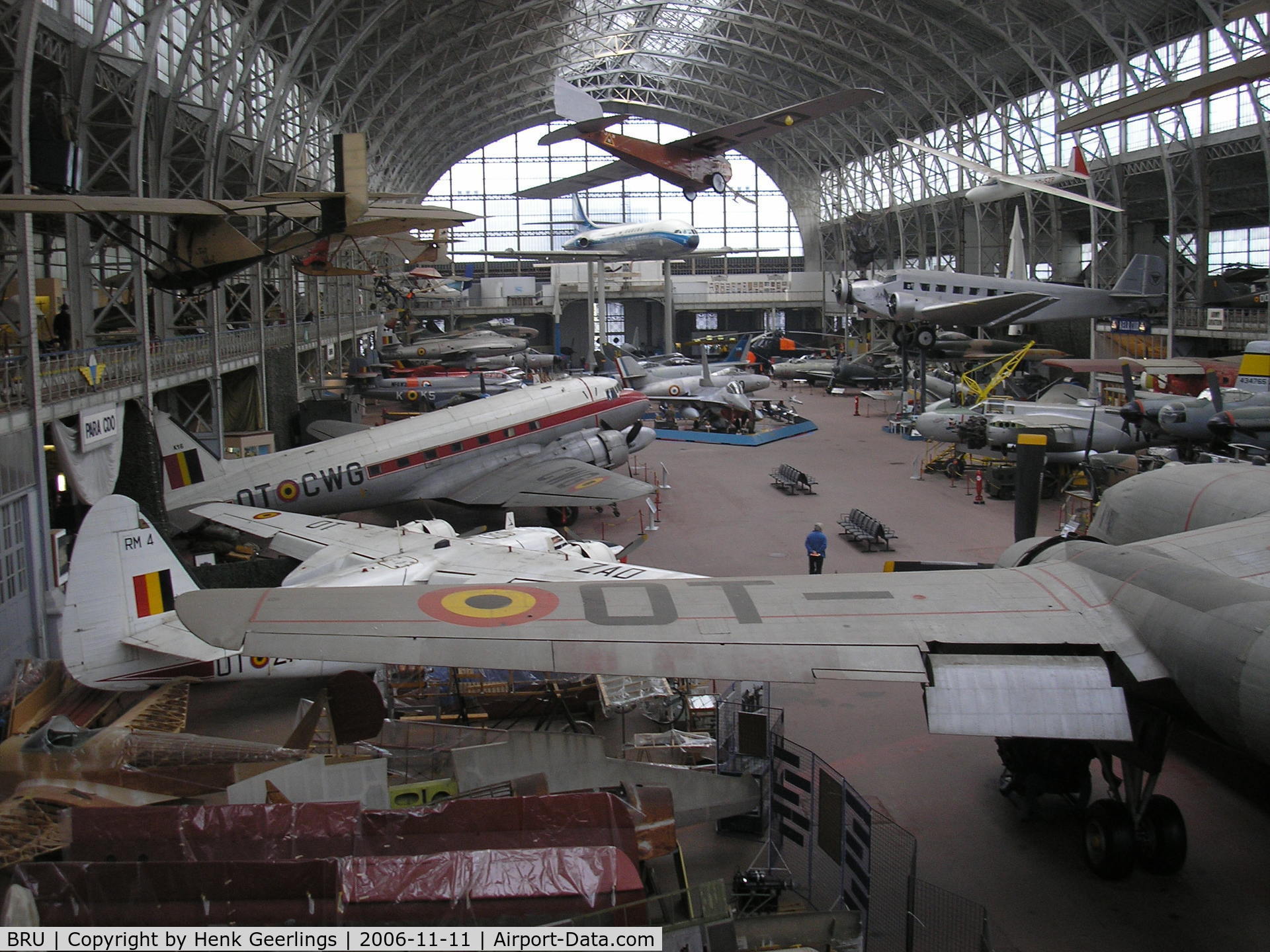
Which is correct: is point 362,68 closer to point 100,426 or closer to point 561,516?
point 561,516

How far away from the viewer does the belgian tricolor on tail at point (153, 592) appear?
39.2 feet

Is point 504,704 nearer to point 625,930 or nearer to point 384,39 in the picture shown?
point 625,930

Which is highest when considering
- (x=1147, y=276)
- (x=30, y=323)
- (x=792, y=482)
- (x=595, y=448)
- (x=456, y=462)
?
(x=1147, y=276)

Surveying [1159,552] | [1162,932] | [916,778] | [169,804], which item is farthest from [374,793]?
[1159,552]

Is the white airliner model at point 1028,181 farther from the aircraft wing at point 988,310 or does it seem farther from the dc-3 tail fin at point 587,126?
the dc-3 tail fin at point 587,126

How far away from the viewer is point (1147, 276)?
39.5 meters

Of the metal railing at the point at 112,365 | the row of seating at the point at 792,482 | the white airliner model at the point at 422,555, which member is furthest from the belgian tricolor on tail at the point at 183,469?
the row of seating at the point at 792,482

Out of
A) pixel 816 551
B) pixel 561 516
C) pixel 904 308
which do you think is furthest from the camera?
pixel 904 308

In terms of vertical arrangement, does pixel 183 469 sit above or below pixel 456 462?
above

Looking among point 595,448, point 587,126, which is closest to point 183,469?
point 595,448

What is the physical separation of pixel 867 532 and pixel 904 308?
1913cm

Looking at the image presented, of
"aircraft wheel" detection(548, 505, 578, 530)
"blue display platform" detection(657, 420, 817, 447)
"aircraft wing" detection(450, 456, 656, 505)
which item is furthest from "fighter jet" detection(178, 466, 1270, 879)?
"blue display platform" detection(657, 420, 817, 447)

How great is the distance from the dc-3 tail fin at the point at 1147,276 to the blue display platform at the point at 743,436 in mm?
14756

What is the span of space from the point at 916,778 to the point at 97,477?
1435 cm
